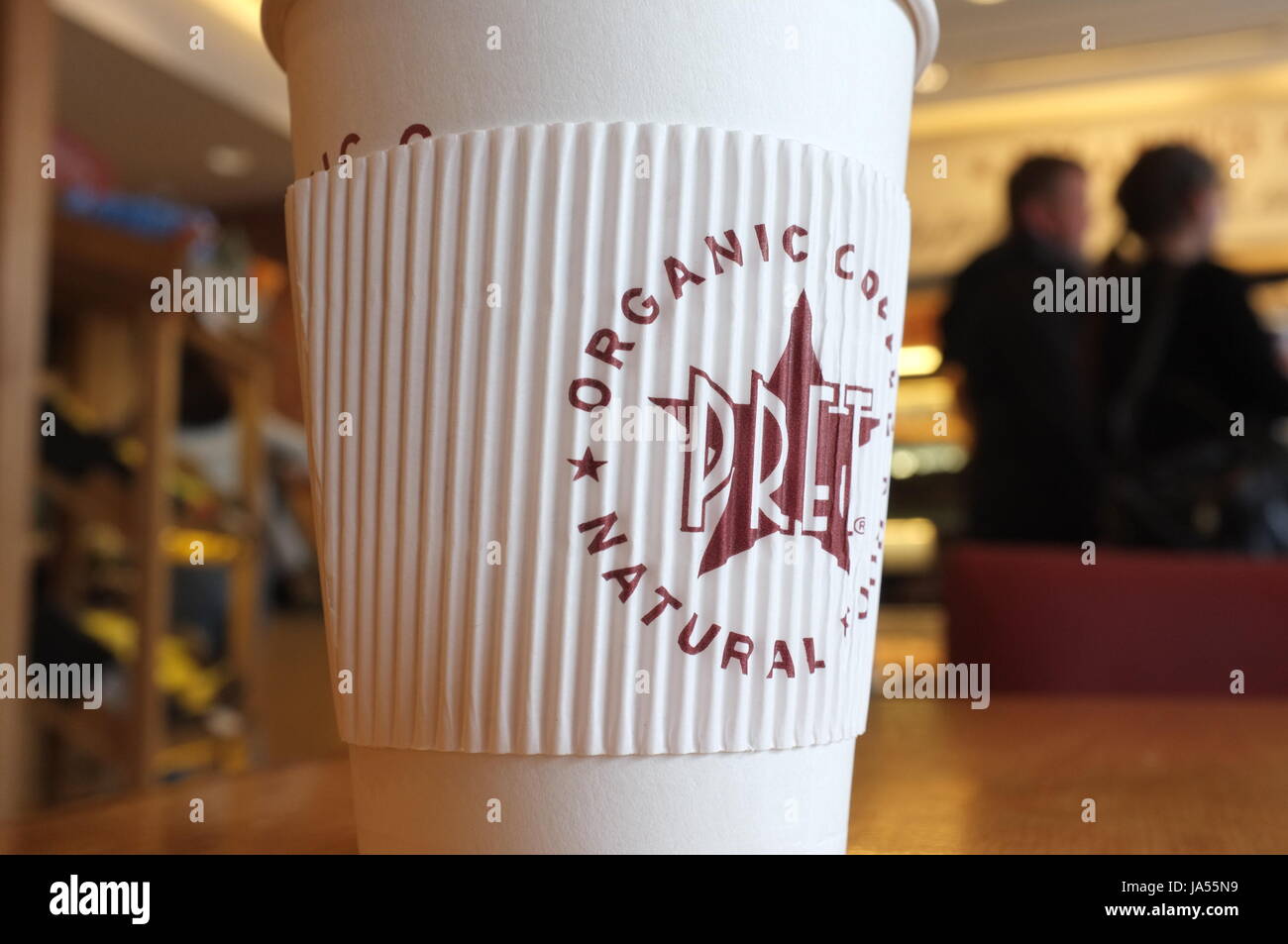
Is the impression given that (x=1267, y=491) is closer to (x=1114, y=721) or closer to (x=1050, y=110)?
(x=1114, y=721)

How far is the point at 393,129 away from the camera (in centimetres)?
32

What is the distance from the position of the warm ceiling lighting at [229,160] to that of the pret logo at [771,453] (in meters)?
4.38

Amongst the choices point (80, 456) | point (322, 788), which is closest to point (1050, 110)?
point (80, 456)

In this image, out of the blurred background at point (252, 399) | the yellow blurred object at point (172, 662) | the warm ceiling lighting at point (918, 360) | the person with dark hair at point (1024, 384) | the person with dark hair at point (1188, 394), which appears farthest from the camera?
the warm ceiling lighting at point (918, 360)

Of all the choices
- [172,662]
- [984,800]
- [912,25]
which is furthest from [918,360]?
[912,25]

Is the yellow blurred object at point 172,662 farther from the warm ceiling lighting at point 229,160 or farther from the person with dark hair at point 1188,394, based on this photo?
the warm ceiling lighting at point 229,160

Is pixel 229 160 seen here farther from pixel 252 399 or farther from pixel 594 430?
pixel 594 430

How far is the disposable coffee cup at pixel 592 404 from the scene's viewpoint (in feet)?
1.00

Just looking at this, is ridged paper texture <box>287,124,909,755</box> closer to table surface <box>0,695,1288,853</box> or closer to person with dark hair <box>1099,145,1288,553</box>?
table surface <box>0,695,1288,853</box>

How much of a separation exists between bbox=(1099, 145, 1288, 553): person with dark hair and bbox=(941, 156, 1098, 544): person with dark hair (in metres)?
0.06

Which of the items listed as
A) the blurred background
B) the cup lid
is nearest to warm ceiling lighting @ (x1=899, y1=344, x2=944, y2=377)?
the blurred background

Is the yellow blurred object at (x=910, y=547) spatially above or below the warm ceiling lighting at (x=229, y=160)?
below

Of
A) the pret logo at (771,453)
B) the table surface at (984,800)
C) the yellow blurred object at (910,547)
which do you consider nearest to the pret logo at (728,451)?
the pret logo at (771,453)

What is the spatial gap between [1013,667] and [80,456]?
4.69 feet
